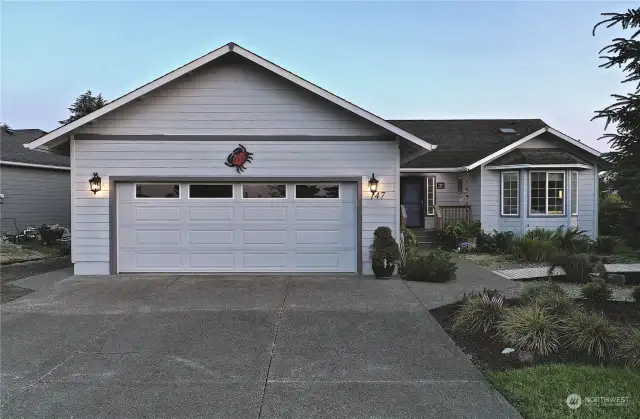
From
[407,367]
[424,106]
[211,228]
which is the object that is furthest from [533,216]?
[424,106]

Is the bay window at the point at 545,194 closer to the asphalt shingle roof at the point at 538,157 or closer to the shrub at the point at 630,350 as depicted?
the asphalt shingle roof at the point at 538,157

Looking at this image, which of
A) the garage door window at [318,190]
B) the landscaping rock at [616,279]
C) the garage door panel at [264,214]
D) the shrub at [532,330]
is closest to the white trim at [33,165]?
the garage door panel at [264,214]

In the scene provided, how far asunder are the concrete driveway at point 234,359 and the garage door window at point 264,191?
277 centimetres

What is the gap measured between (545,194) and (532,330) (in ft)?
38.1

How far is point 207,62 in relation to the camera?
30.7 feet

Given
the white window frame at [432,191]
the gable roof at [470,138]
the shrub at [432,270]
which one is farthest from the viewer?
the white window frame at [432,191]

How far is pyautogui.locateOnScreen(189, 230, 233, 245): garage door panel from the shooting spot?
9844 mm

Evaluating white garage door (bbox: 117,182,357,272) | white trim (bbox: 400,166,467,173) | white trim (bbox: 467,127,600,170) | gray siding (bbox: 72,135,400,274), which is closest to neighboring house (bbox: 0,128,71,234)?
gray siding (bbox: 72,135,400,274)

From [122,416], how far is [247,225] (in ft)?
21.5

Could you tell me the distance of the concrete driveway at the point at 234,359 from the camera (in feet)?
11.9

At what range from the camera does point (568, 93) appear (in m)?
15.3

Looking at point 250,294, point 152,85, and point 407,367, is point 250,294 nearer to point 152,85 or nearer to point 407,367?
point 407,367

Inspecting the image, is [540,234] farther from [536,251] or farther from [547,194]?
[536,251]

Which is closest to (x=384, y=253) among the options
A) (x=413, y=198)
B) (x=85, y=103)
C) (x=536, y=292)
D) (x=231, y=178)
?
(x=536, y=292)
